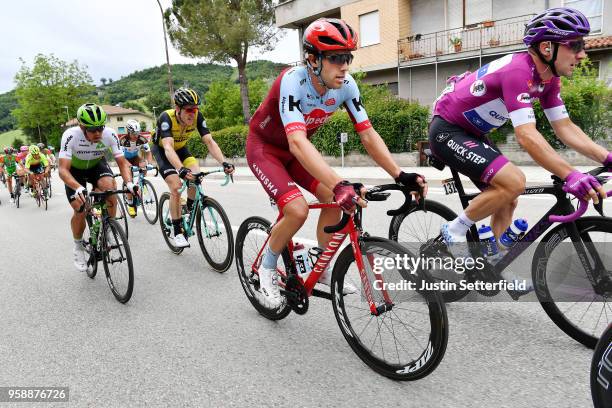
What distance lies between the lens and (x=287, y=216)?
3.12 meters

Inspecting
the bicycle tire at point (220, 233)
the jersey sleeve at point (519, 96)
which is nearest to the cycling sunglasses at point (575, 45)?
the jersey sleeve at point (519, 96)

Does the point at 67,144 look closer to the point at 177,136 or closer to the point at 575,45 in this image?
the point at 177,136

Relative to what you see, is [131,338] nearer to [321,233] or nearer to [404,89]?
[321,233]

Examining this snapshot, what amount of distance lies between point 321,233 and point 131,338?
1.74 metres

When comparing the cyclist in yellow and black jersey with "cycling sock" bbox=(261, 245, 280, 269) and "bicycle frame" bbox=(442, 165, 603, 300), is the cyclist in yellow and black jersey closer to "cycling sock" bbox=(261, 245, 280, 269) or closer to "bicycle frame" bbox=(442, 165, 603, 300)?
"cycling sock" bbox=(261, 245, 280, 269)

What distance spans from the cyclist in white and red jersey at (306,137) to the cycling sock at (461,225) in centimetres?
65

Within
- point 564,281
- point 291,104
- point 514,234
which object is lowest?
point 564,281

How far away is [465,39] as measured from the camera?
19.5m

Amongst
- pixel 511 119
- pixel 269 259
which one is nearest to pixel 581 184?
pixel 511 119

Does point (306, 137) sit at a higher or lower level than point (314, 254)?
higher

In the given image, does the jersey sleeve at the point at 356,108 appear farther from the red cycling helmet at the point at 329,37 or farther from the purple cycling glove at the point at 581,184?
the purple cycling glove at the point at 581,184

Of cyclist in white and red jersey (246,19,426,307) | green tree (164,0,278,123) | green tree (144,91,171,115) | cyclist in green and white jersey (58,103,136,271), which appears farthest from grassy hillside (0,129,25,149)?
cyclist in white and red jersey (246,19,426,307)

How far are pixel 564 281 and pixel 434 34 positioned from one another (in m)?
20.1

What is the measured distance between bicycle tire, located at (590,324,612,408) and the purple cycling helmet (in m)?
1.80
